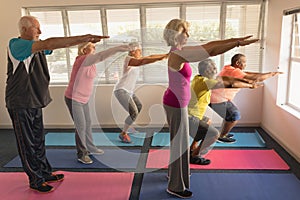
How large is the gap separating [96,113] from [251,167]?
2583mm

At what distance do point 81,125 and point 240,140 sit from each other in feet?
7.59

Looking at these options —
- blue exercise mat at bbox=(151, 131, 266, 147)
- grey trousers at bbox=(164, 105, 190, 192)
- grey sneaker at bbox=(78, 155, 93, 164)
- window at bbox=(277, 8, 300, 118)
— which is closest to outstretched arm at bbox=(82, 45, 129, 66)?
grey trousers at bbox=(164, 105, 190, 192)

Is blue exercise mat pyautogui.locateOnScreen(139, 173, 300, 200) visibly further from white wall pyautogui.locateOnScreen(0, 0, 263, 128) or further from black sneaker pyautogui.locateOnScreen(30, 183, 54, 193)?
white wall pyautogui.locateOnScreen(0, 0, 263, 128)

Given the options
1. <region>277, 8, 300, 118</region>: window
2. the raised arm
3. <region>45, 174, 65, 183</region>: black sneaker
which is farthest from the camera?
<region>277, 8, 300, 118</region>: window

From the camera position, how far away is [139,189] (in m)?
2.69

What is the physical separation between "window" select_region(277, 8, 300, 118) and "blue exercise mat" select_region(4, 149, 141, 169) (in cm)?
223

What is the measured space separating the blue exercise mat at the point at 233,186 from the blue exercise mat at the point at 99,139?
3.51ft

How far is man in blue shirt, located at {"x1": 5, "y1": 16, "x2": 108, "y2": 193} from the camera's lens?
227cm

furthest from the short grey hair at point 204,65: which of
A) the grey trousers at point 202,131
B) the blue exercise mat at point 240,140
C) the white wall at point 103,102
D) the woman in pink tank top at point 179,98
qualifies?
the white wall at point 103,102

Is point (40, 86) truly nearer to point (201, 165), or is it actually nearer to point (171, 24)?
point (171, 24)

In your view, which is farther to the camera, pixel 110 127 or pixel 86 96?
pixel 110 127

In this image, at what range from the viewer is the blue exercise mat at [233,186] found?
2479mm

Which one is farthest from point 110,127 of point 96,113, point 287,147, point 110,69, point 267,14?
point 267,14

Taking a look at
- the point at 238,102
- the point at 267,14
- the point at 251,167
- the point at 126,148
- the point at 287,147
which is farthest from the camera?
the point at 238,102
